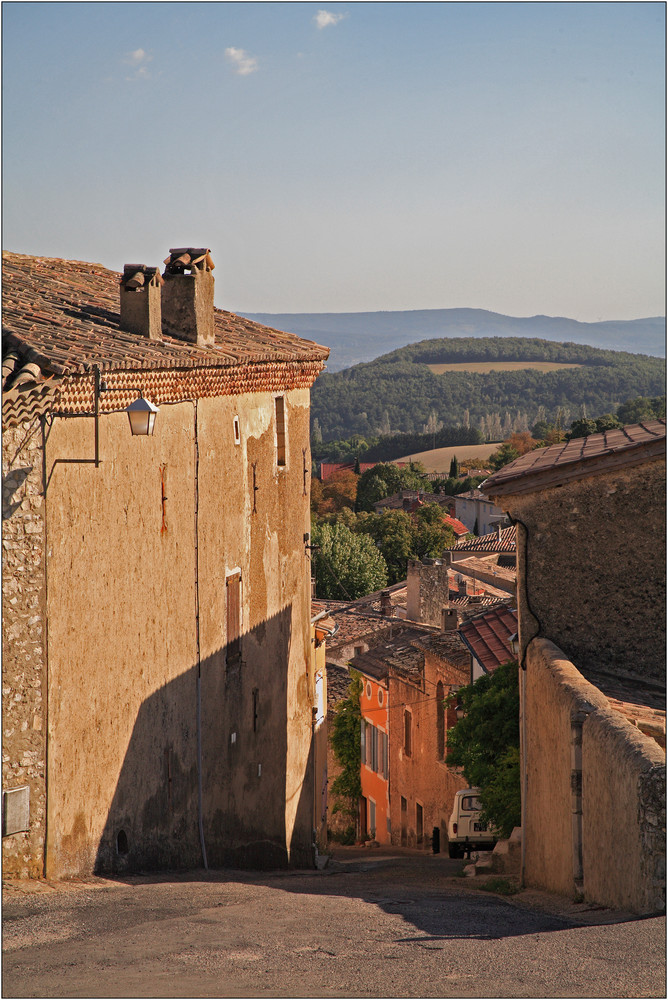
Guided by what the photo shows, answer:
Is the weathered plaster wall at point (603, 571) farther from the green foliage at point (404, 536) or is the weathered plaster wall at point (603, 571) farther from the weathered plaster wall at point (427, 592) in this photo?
the green foliage at point (404, 536)

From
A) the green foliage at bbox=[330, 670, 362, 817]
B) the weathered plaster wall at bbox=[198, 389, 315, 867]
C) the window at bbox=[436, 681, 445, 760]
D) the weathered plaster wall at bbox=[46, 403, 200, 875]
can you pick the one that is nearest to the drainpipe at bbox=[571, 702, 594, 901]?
the weathered plaster wall at bbox=[46, 403, 200, 875]

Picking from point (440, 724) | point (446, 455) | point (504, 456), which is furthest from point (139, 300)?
point (446, 455)

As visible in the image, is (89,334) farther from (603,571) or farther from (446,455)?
(446,455)

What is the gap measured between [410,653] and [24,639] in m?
21.5

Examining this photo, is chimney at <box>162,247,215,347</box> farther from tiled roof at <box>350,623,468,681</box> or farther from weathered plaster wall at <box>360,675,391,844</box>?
weathered plaster wall at <box>360,675,391,844</box>

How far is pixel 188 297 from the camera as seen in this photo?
48.7 ft

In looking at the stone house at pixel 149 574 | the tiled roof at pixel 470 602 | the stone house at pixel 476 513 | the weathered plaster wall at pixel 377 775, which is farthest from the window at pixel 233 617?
the stone house at pixel 476 513

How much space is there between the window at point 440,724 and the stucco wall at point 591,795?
14.2m

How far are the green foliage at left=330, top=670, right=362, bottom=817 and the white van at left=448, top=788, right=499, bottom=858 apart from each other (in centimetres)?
1428

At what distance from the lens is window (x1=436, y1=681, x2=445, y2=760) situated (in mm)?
27094

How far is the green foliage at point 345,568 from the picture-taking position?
69562 mm

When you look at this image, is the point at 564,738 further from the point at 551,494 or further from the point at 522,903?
the point at 551,494

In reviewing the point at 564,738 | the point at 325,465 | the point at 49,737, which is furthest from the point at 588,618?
the point at 325,465

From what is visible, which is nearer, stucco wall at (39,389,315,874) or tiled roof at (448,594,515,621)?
stucco wall at (39,389,315,874)
